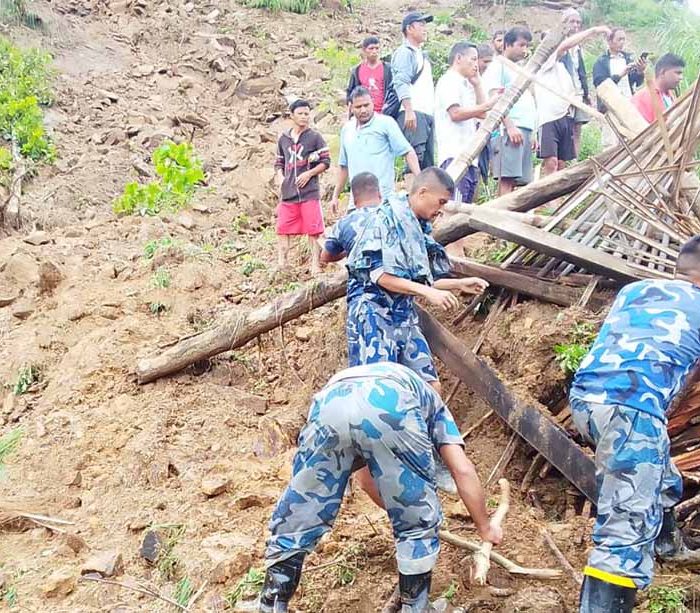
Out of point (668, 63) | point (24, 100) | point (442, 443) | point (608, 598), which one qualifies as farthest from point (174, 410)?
point (24, 100)

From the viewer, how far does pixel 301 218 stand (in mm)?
6871

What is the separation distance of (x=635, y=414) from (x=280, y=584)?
1.58 m


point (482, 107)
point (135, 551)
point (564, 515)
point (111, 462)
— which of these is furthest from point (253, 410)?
point (482, 107)

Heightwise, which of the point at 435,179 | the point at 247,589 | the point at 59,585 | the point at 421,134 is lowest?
the point at 59,585

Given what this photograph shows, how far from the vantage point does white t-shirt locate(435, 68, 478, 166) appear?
6.26 m

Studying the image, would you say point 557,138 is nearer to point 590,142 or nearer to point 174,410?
point 590,142

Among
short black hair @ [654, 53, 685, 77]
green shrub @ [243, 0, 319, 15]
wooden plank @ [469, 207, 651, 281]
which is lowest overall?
wooden plank @ [469, 207, 651, 281]

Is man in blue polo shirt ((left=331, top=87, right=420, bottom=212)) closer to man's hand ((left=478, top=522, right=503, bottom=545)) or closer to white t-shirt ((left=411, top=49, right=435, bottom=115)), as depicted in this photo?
white t-shirt ((left=411, top=49, right=435, bottom=115))

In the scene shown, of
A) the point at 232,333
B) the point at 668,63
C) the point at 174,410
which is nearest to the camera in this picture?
the point at 174,410

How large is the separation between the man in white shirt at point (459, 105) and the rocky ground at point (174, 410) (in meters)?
1.61

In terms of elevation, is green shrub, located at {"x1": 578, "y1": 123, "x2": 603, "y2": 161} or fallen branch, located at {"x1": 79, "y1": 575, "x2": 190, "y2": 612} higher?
green shrub, located at {"x1": 578, "y1": 123, "x2": 603, "y2": 161}

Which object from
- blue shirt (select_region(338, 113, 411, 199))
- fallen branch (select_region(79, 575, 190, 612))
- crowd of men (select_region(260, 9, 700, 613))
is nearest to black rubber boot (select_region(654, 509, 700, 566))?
crowd of men (select_region(260, 9, 700, 613))

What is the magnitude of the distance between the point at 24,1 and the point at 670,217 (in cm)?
1318

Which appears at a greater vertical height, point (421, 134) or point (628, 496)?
point (421, 134)
